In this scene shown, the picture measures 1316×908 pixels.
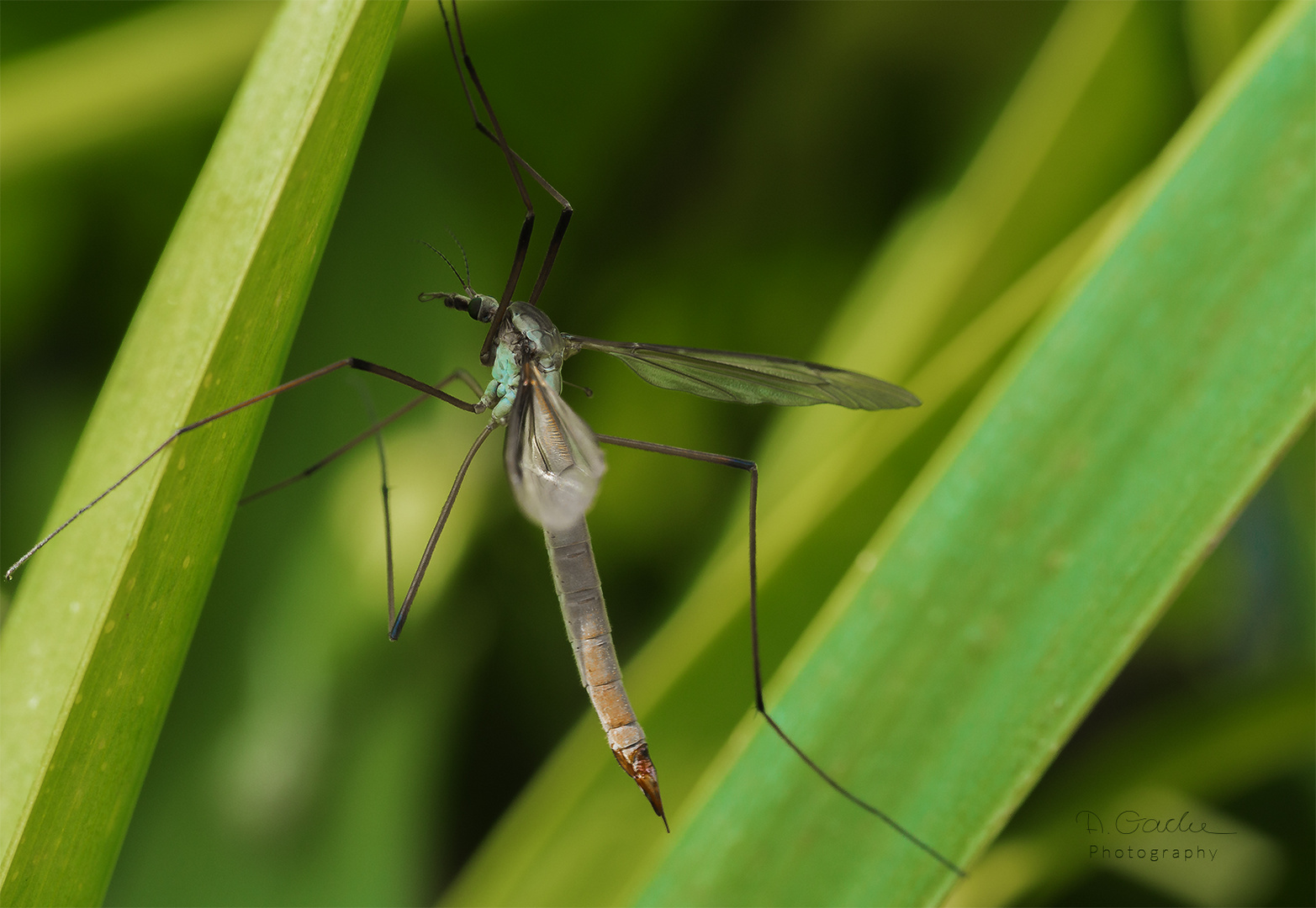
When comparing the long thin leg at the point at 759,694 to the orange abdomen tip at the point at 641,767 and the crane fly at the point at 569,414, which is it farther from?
the orange abdomen tip at the point at 641,767

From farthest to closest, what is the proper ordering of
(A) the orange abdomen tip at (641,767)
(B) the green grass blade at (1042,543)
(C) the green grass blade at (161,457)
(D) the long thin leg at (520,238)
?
(D) the long thin leg at (520,238), (A) the orange abdomen tip at (641,767), (B) the green grass blade at (1042,543), (C) the green grass blade at (161,457)

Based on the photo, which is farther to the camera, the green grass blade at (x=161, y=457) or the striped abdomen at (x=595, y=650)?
the striped abdomen at (x=595, y=650)

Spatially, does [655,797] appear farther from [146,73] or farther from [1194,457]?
[146,73]

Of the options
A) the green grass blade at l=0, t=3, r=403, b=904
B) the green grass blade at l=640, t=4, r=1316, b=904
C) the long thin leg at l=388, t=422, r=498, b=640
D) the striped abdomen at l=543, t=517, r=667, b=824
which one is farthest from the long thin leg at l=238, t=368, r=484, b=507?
the green grass blade at l=640, t=4, r=1316, b=904

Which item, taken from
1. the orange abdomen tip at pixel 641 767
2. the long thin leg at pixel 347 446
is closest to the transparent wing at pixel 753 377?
the long thin leg at pixel 347 446

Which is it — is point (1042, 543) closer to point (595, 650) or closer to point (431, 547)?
point (595, 650)

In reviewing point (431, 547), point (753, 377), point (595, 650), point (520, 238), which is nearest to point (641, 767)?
point (595, 650)

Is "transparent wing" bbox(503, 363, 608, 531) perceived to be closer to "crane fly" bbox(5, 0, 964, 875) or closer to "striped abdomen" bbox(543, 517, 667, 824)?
Answer: "crane fly" bbox(5, 0, 964, 875)
